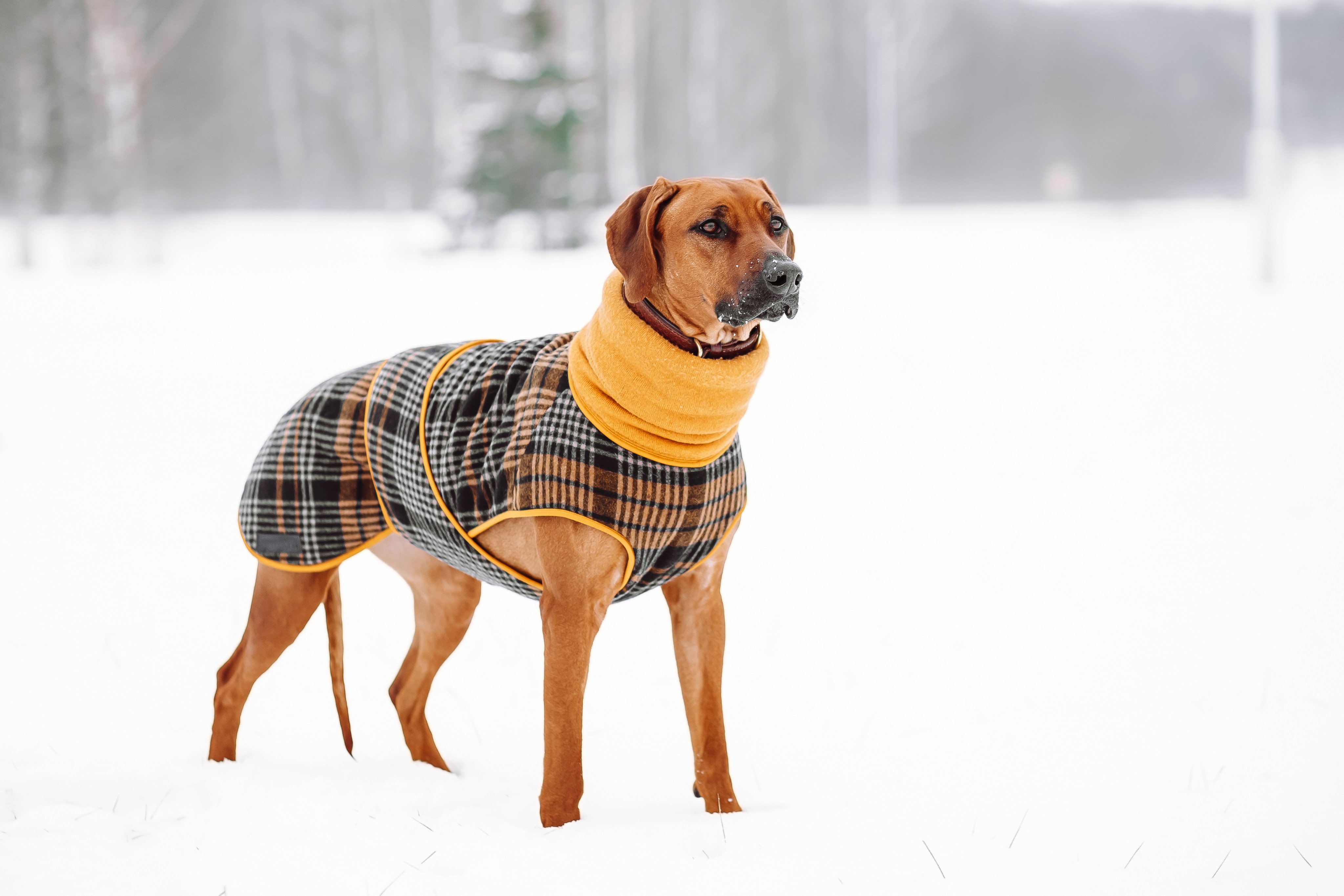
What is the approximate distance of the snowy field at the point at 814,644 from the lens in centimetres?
234

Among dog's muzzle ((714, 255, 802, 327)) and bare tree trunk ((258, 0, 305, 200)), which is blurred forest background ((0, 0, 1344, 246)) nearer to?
bare tree trunk ((258, 0, 305, 200))

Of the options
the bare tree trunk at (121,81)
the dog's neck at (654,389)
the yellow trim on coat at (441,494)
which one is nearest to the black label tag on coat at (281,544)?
the yellow trim on coat at (441,494)

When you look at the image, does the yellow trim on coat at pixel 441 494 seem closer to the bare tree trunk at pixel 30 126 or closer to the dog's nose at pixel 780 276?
the dog's nose at pixel 780 276

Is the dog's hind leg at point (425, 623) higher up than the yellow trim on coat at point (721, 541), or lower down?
lower down

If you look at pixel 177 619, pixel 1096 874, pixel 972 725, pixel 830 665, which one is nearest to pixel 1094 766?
pixel 972 725

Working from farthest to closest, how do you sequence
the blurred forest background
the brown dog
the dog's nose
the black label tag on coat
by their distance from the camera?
the blurred forest background < the black label tag on coat < the brown dog < the dog's nose

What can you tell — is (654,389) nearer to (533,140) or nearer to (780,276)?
(780,276)

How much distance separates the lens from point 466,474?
246cm

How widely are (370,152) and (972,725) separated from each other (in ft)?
49.4

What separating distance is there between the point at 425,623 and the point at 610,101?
1319 centimetres

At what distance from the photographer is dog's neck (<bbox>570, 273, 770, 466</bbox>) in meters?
2.23

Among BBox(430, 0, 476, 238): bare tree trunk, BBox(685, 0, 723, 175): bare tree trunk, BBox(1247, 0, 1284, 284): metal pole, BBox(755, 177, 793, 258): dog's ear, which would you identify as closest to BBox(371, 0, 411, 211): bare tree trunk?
BBox(430, 0, 476, 238): bare tree trunk

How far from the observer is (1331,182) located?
15539 millimetres

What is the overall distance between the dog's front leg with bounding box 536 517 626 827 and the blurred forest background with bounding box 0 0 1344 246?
34.8 feet
